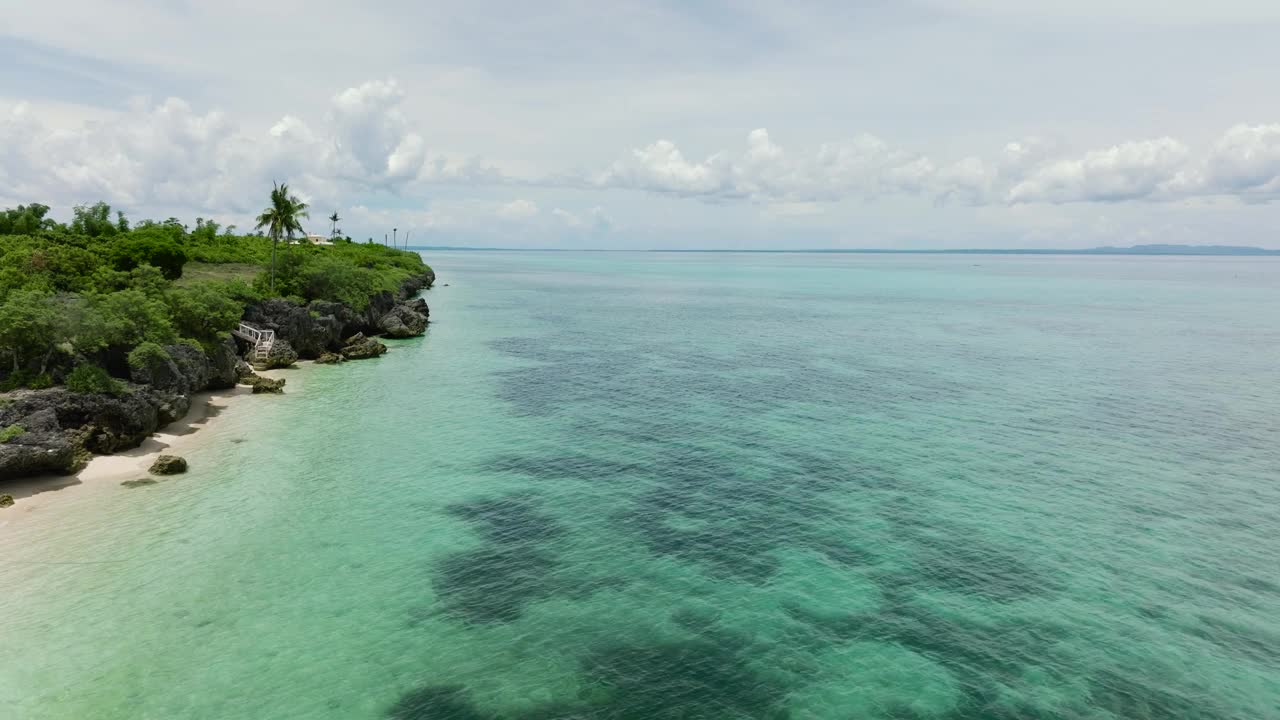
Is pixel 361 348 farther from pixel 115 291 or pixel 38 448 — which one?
pixel 38 448

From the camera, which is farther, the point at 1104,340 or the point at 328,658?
the point at 1104,340

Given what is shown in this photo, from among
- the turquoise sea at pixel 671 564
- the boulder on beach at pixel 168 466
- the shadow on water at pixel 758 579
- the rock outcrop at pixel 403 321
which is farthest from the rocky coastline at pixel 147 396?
the shadow on water at pixel 758 579

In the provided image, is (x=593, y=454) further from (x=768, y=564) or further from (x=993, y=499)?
(x=993, y=499)

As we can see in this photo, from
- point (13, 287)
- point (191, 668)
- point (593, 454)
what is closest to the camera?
point (191, 668)

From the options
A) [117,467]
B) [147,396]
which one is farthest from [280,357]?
[117,467]

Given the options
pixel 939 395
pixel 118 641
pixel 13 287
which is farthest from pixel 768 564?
pixel 13 287
